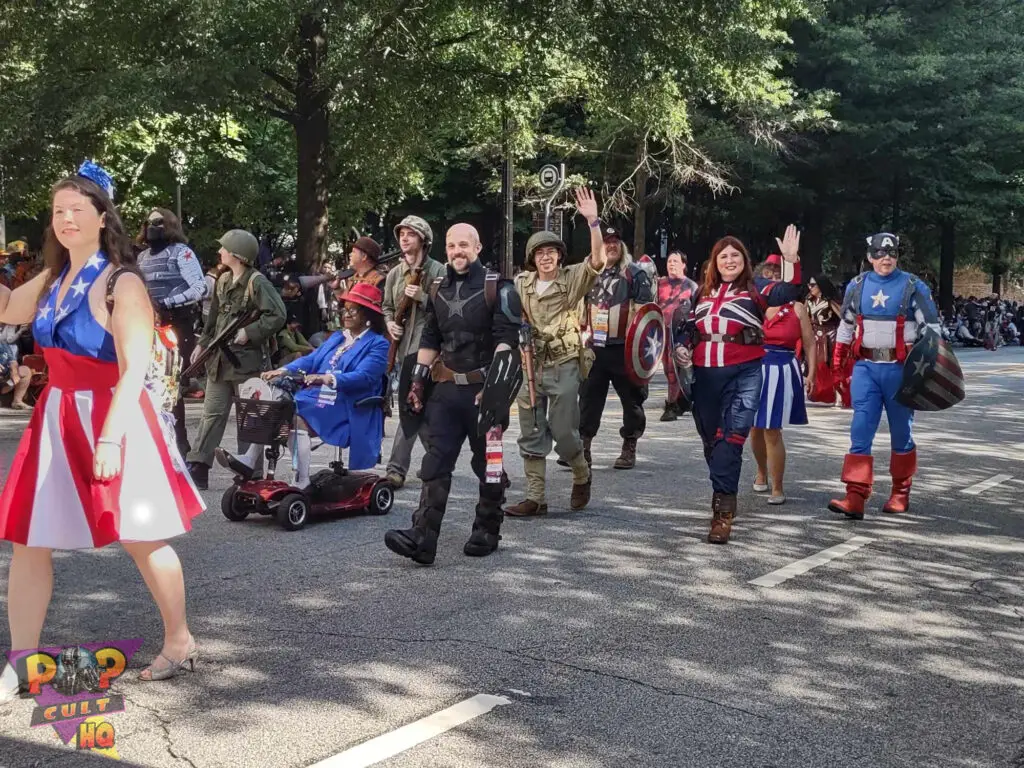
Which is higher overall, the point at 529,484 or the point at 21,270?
the point at 21,270

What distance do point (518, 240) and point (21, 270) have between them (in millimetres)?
22164

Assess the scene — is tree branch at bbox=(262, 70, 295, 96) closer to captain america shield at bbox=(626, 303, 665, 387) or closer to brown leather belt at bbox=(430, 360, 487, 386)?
captain america shield at bbox=(626, 303, 665, 387)

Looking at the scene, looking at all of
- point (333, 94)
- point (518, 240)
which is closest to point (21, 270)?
point (333, 94)

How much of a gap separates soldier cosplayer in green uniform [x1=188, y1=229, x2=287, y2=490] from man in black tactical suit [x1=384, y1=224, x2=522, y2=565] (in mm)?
2327

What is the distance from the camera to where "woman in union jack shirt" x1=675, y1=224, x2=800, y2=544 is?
782 centimetres

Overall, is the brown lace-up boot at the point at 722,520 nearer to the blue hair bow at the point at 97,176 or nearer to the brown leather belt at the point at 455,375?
the brown leather belt at the point at 455,375

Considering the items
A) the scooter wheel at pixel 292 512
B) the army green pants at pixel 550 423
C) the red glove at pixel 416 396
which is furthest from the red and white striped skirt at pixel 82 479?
the army green pants at pixel 550 423

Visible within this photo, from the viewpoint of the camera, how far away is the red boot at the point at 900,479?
29.6ft

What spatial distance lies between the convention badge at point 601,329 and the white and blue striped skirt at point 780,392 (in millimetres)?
1405

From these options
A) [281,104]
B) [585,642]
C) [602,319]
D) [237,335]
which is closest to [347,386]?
[237,335]

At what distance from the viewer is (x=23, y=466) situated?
15.1 ft

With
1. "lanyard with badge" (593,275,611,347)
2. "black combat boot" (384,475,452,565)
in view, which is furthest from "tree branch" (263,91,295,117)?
"black combat boot" (384,475,452,565)

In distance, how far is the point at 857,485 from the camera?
8688 millimetres

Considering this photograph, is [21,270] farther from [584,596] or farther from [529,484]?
[584,596]
